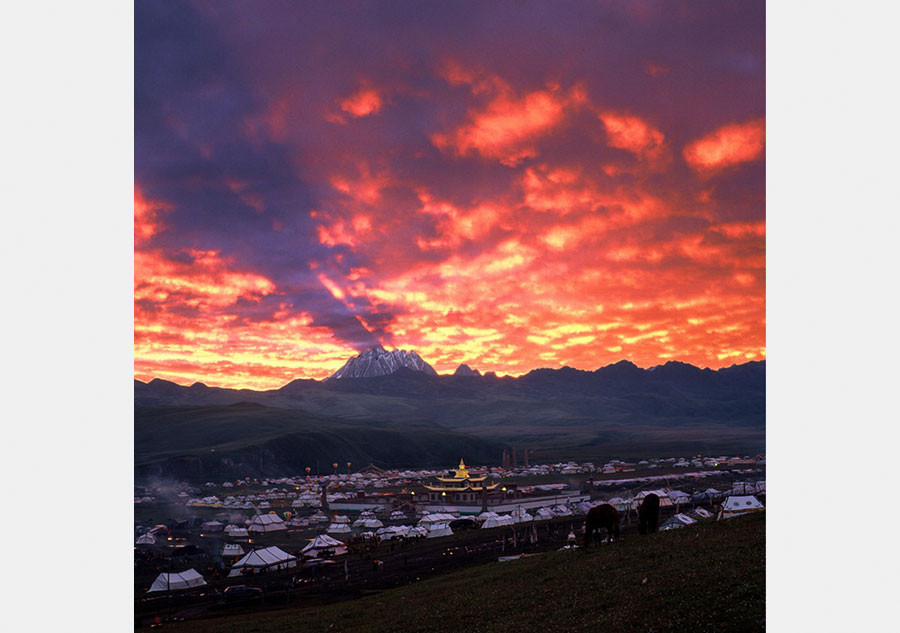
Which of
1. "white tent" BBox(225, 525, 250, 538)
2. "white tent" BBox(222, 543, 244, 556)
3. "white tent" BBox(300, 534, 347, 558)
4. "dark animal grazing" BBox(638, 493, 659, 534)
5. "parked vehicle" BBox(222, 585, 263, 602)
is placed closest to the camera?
"dark animal grazing" BBox(638, 493, 659, 534)

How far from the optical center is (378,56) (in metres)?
26.7

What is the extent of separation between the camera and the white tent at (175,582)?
127ft

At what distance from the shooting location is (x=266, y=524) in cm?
6975

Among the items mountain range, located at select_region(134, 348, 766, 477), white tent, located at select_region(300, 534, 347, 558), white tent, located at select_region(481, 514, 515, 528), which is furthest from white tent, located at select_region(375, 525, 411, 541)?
mountain range, located at select_region(134, 348, 766, 477)

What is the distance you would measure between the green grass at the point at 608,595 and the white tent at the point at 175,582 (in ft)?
50.9

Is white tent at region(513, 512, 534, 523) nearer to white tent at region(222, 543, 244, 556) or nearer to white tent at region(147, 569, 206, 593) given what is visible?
white tent at region(222, 543, 244, 556)

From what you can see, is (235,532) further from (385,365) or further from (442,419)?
(442,419)

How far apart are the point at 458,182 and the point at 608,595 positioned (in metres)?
20.6

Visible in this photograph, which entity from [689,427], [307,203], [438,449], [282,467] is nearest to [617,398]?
[689,427]

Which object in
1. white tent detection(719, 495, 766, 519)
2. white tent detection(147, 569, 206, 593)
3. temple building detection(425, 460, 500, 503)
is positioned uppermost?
white tent detection(719, 495, 766, 519)

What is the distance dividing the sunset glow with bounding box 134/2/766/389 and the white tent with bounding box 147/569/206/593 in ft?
40.2

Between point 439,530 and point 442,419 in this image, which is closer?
point 439,530

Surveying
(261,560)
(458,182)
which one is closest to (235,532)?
(261,560)

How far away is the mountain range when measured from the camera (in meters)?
86.9
